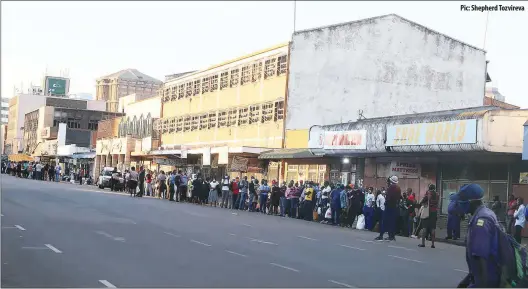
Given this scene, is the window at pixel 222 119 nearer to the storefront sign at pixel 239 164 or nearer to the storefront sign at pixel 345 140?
the storefront sign at pixel 239 164

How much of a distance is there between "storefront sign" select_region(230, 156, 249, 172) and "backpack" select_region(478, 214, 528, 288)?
125 feet

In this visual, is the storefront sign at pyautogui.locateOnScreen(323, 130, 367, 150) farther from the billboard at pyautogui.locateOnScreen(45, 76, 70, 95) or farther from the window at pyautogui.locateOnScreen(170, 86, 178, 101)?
the billboard at pyautogui.locateOnScreen(45, 76, 70, 95)

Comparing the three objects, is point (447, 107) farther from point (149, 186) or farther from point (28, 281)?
point (28, 281)

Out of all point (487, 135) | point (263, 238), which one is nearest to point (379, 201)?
point (487, 135)

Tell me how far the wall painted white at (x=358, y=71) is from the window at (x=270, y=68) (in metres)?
2.52

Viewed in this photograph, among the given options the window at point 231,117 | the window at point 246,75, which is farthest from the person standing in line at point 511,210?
the window at point 231,117

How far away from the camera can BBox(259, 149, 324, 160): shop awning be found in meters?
37.8

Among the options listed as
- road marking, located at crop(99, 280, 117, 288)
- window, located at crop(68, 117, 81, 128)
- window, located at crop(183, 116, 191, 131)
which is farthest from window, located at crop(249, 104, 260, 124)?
window, located at crop(68, 117, 81, 128)

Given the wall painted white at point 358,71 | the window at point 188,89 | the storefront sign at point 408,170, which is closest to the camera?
the storefront sign at point 408,170

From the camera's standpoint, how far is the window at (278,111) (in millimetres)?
46781

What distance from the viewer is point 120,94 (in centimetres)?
14050

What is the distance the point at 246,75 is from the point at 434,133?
26725 millimetres

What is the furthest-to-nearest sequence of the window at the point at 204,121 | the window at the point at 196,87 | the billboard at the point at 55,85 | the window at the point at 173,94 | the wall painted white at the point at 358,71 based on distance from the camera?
the billboard at the point at 55,85
the window at the point at 173,94
the window at the point at 196,87
the window at the point at 204,121
the wall painted white at the point at 358,71

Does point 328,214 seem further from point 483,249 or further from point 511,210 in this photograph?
point 483,249
